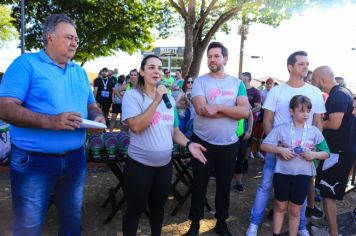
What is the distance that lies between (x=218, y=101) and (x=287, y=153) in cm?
88

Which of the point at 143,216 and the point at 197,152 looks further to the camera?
the point at 143,216

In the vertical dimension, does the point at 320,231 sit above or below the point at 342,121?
below

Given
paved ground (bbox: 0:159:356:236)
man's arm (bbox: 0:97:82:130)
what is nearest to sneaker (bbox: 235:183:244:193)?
paved ground (bbox: 0:159:356:236)

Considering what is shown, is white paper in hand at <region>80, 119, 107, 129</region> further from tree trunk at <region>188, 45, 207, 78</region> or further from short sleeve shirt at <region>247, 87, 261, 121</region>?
tree trunk at <region>188, 45, 207, 78</region>

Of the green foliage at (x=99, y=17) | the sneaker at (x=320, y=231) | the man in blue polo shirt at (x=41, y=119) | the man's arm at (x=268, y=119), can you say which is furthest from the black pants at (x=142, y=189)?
the green foliage at (x=99, y=17)

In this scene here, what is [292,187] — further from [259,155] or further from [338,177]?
[259,155]

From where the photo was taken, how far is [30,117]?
194 centimetres

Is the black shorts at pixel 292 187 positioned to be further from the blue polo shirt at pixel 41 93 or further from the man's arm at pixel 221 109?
the blue polo shirt at pixel 41 93

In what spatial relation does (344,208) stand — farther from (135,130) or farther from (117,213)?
(135,130)

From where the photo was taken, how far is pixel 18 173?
6.86 feet

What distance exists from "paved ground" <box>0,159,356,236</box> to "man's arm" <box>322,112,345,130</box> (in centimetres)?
142

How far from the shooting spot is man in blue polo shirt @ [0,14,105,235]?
6.44ft

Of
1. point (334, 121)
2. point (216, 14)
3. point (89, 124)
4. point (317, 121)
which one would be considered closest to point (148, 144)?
point (89, 124)

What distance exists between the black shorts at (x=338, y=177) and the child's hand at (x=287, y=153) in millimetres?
810
